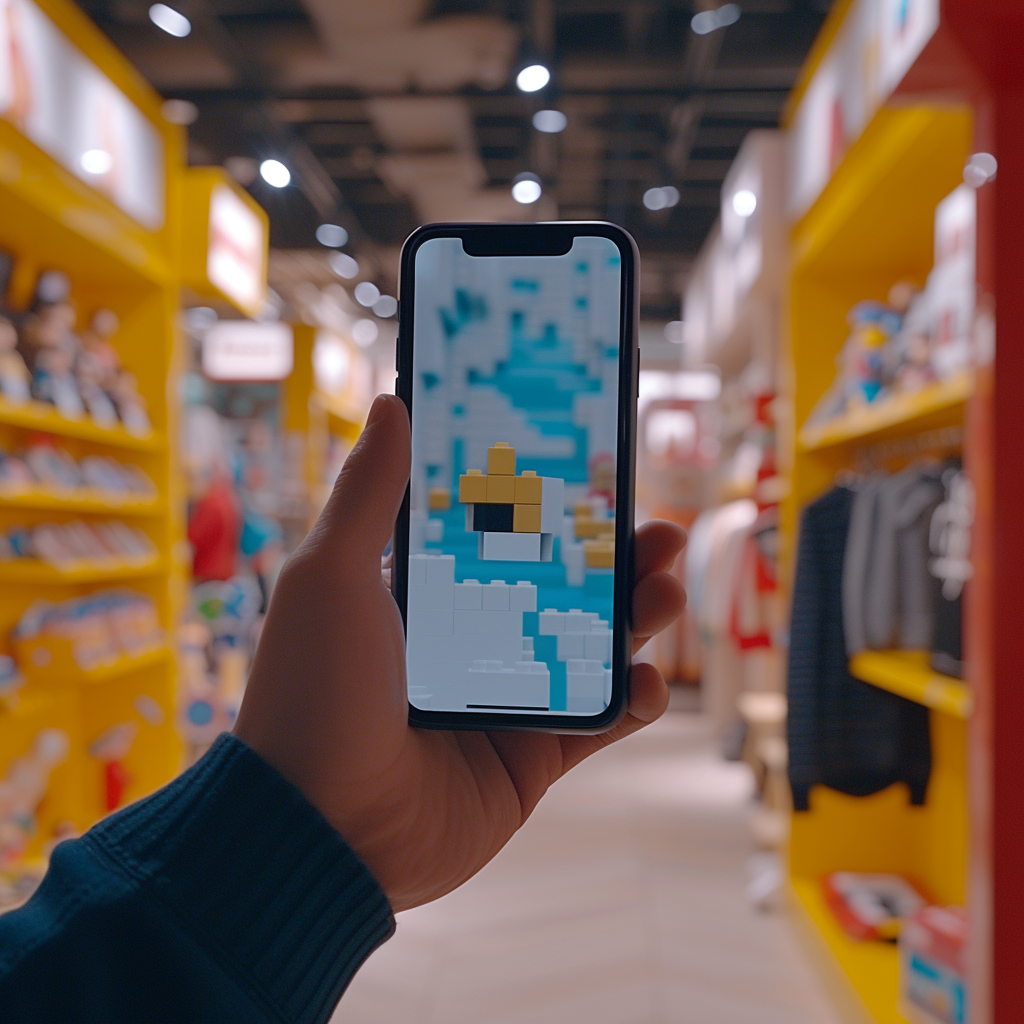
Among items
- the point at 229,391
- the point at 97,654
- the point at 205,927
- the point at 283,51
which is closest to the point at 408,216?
the point at 229,391

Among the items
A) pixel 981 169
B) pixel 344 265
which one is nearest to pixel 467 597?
pixel 981 169

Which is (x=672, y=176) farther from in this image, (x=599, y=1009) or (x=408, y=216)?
(x=599, y=1009)

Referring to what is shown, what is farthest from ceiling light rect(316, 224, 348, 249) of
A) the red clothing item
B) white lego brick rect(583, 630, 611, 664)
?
white lego brick rect(583, 630, 611, 664)

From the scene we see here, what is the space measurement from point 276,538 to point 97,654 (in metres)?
2.31

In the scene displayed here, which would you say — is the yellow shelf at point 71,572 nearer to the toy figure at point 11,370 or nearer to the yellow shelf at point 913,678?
the toy figure at point 11,370

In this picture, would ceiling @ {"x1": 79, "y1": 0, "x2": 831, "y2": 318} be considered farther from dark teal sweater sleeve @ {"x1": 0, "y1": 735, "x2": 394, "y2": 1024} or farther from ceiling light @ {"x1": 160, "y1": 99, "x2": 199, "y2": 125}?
dark teal sweater sleeve @ {"x1": 0, "y1": 735, "x2": 394, "y2": 1024}

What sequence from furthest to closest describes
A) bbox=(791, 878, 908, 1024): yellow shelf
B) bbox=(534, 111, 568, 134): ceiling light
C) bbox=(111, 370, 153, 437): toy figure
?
bbox=(534, 111, 568, 134): ceiling light
bbox=(111, 370, 153, 437): toy figure
bbox=(791, 878, 908, 1024): yellow shelf

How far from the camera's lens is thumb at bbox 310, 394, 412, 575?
641 mm

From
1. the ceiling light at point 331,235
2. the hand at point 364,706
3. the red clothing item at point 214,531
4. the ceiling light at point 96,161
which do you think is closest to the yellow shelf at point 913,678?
the hand at point 364,706

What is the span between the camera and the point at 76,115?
2.50m

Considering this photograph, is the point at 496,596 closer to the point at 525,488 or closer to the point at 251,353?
the point at 525,488

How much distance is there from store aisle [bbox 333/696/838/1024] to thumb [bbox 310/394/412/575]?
2014 millimetres

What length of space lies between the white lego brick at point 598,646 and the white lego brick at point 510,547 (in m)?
0.08

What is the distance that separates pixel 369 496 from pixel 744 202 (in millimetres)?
3085
